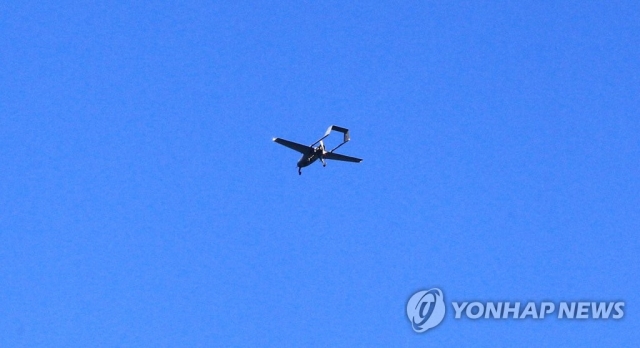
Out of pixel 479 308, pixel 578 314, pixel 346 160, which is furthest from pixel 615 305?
pixel 346 160

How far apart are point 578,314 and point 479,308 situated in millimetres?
11542

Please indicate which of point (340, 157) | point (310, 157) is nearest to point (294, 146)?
point (310, 157)

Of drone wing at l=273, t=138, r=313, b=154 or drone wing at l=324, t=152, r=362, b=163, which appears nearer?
drone wing at l=273, t=138, r=313, b=154

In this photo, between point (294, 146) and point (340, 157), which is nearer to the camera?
point (294, 146)

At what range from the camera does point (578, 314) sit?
123 m

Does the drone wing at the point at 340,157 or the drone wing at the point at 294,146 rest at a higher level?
the drone wing at the point at 340,157

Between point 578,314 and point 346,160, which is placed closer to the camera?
point 578,314

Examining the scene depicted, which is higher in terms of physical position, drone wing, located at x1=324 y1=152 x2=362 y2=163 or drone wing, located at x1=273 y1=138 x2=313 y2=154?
drone wing, located at x1=324 y1=152 x2=362 y2=163

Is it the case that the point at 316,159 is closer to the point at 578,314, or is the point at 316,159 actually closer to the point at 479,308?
the point at 479,308

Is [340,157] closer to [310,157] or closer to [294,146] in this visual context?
[310,157]

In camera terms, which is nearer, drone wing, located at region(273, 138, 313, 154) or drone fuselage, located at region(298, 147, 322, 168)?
drone wing, located at region(273, 138, 313, 154)

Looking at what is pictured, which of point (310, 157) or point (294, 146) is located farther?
point (310, 157)

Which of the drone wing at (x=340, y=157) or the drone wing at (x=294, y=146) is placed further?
the drone wing at (x=340, y=157)

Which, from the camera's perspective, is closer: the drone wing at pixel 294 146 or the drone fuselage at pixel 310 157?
the drone wing at pixel 294 146
